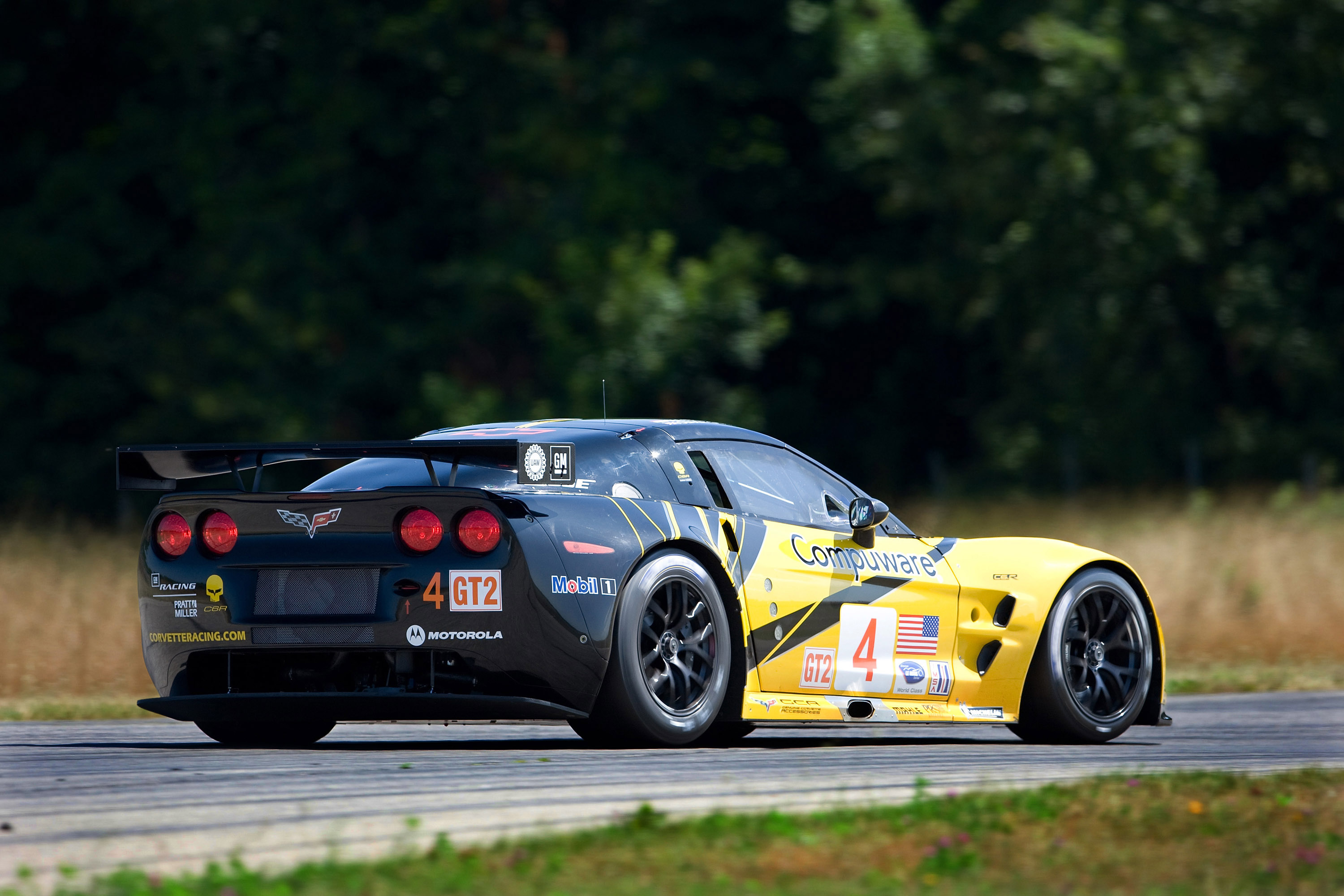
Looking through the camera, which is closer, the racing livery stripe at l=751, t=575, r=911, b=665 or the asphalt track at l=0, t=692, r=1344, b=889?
the asphalt track at l=0, t=692, r=1344, b=889

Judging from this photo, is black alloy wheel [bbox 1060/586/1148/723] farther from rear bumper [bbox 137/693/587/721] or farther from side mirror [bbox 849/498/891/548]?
rear bumper [bbox 137/693/587/721]

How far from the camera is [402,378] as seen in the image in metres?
27.4

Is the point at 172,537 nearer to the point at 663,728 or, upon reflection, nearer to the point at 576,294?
the point at 663,728

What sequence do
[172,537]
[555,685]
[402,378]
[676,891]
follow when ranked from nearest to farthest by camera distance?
[676,891]
[555,685]
[172,537]
[402,378]

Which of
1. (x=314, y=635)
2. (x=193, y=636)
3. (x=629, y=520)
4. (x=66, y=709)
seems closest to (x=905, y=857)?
(x=629, y=520)

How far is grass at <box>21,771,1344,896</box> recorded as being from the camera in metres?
4.55

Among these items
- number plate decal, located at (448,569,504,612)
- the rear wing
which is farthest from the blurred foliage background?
number plate decal, located at (448,569,504,612)

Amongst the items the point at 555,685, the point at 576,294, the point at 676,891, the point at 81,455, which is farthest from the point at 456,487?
the point at 81,455

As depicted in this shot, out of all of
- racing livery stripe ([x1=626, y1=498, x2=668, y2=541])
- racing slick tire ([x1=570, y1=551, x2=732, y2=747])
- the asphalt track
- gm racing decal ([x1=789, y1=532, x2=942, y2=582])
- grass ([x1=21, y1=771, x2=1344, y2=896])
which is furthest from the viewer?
gm racing decal ([x1=789, y1=532, x2=942, y2=582])

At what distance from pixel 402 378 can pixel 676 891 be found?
23278mm

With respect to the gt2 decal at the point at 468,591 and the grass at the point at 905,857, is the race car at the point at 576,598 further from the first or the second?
the grass at the point at 905,857

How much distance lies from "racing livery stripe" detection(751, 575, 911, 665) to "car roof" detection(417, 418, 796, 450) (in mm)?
742

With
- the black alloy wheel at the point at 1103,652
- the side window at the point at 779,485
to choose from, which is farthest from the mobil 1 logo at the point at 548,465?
the black alloy wheel at the point at 1103,652

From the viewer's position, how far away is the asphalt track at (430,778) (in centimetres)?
514
